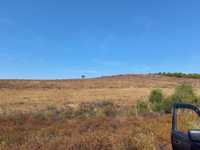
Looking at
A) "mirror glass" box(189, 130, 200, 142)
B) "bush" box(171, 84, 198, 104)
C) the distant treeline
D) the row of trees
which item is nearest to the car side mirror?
"mirror glass" box(189, 130, 200, 142)

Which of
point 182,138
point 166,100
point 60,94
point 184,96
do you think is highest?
point 60,94

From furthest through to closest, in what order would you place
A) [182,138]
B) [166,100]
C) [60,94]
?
1. [60,94]
2. [166,100]
3. [182,138]

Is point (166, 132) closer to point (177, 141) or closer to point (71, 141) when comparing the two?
point (71, 141)

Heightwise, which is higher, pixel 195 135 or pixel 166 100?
pixel 166 100

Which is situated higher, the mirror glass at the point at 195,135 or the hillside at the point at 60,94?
the hillside at the point at 60,94

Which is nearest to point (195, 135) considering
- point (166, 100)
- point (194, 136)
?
point (194, 136)

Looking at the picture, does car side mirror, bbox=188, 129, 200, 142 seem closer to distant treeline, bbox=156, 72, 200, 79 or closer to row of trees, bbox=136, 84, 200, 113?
row of trees, bbox=136, 84, 200, 113

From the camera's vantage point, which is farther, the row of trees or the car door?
the row of trees

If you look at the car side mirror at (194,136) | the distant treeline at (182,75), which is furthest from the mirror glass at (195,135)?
the distant treeline at (182,75)

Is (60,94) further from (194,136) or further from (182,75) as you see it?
(182,75)

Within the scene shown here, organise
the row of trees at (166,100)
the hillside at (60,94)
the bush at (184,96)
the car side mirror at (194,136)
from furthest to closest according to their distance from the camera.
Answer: the hillside at (60,94)
the bush at (184,96)
the row of trees at (166,100)
the car side mirror at (194,136)

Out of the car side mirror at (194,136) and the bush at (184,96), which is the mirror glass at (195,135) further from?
the bush at (184,96)

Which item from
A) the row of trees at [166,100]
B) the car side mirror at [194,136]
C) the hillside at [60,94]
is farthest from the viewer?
the hillside at [60,94]

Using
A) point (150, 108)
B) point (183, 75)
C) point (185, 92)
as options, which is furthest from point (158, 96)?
point (183, 75)
